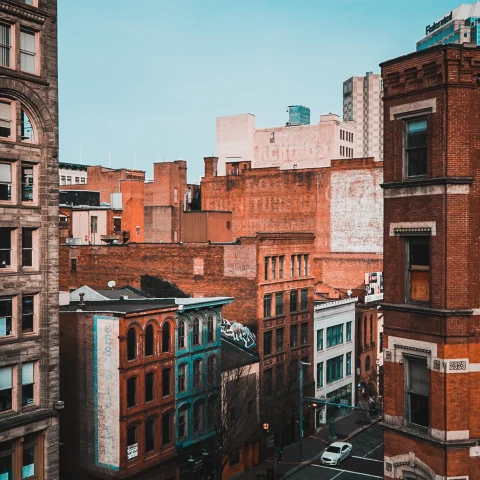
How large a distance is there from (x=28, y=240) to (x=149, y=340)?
34.5 feet

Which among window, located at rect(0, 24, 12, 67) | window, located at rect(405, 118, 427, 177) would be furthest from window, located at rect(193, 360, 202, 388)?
window, located at rect(405, 118, 427, 177)

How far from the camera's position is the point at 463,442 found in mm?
18828

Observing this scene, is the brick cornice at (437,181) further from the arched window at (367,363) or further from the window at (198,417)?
the arched window at (367,363)

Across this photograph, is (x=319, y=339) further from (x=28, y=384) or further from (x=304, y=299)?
(x=28, y=384)

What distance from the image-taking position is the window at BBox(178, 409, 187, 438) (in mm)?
39688

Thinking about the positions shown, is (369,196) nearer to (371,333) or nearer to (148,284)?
(371,333)

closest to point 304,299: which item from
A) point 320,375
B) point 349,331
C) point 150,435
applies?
point 320,375

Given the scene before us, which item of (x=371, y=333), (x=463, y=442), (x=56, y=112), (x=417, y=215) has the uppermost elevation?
(x=56, y=112)

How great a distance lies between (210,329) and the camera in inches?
1688

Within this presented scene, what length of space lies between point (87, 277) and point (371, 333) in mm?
28847

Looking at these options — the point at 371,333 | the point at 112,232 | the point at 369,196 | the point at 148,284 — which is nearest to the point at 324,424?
the point at 371,333

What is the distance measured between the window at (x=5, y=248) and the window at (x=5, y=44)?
714 cm

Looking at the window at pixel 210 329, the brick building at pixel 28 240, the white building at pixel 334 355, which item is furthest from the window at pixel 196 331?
the white building at pixel 334 355

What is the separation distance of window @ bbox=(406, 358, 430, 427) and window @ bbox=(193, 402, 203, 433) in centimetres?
2299
